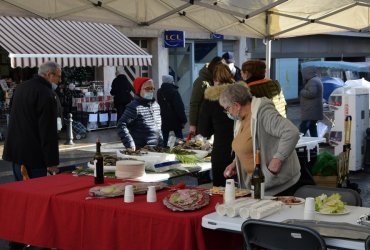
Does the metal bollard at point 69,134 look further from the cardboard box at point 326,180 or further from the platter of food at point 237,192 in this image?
the platter of food at point 237,192

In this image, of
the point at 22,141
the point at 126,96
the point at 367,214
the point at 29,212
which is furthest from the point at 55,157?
the point at 126,96

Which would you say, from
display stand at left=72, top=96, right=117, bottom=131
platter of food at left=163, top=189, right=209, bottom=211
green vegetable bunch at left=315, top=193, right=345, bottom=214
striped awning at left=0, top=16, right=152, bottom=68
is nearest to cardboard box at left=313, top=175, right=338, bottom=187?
platter of food at left=163, top=189, right=209, bottom=211

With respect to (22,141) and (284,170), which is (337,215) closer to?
(284,170)

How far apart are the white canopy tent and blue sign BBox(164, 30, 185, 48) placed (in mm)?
11995

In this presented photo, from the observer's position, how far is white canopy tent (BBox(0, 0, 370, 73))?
711 centimetres

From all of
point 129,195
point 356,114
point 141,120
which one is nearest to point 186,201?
point 129,195

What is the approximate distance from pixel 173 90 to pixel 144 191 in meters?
6.59

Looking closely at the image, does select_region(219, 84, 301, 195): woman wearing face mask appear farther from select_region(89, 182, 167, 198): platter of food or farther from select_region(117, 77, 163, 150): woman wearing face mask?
select_region(117, 77, 163, 150): woman wearing face mask

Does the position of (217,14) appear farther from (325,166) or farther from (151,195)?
(151,195)

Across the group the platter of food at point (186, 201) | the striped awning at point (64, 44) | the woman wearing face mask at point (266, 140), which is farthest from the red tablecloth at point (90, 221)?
the striped awning at point (64, 44)

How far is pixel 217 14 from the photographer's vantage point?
9.05 meters

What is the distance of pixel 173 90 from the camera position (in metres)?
11.2

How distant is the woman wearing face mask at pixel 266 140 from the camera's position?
4695mm

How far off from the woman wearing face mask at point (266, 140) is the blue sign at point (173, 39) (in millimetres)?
17386
